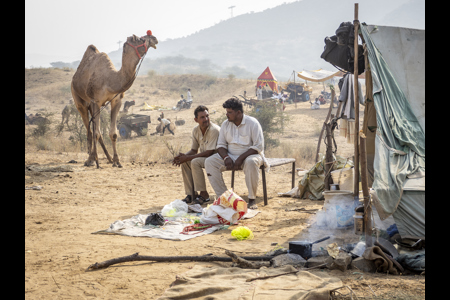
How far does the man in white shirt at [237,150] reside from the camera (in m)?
5.75

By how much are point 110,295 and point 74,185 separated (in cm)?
493

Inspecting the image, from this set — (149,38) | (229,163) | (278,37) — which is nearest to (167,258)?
(229,163)

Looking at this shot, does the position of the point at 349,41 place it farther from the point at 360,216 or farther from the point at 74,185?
the point at 74,185

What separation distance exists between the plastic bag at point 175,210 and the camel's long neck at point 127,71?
4.37 metres

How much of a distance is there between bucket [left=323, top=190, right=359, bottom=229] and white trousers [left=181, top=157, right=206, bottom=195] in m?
2.09

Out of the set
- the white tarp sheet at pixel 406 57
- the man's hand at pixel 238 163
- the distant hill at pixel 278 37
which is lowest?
the man's hand at pixel 238 163

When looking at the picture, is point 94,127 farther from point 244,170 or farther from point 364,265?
point 364,265

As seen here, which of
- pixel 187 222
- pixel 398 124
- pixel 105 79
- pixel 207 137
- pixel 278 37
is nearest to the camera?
pixel 398 124

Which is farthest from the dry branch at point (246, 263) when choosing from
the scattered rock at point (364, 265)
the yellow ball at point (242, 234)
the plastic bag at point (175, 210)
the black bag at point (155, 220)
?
the plastic bag at point (175, 210)

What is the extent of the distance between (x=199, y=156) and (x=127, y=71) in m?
3.93

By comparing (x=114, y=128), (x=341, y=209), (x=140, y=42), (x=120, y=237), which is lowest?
(x=120, y=237)

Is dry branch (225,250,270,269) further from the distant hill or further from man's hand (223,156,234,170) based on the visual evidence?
the distant hill

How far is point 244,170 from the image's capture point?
5727 millimetres

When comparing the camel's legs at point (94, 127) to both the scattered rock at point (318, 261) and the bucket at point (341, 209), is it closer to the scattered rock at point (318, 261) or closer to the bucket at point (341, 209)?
the bucket at point (341, 209)
